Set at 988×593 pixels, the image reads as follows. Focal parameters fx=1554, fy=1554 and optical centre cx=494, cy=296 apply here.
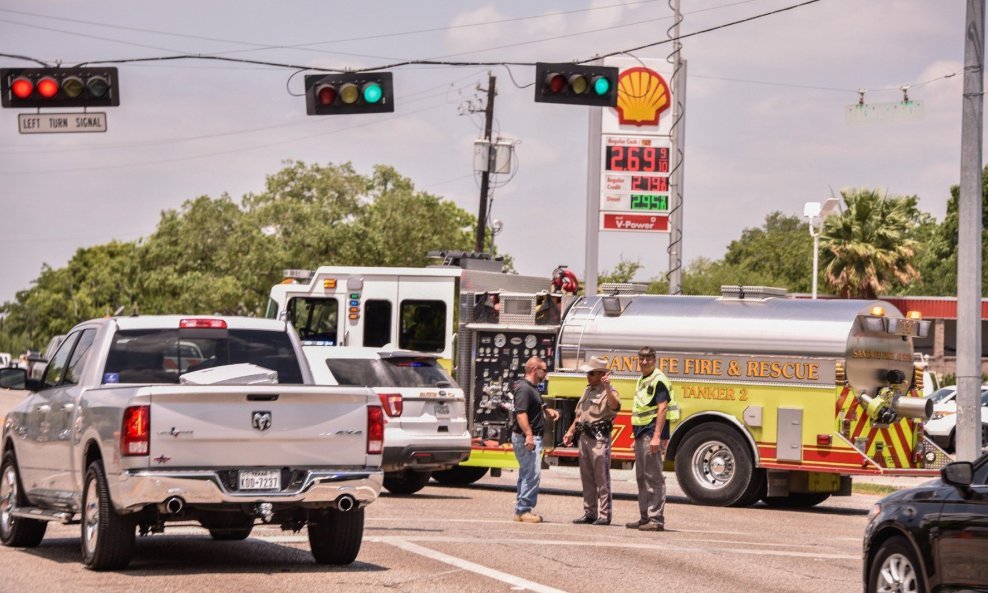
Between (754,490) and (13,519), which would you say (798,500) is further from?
(13,519)

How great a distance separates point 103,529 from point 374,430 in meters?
2.18

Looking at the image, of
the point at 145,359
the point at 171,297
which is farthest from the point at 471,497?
the point at 171,297

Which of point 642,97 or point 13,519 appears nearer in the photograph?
point 13,519

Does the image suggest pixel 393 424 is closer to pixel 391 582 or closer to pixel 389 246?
pixel 391 582

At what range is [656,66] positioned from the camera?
3203 centimetres

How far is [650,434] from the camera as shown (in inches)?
705

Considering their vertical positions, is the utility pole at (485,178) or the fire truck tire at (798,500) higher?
the utility pole at (485,178)

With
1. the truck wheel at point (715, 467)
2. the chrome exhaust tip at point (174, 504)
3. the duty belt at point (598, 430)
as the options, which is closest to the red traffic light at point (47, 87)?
the duty belt at point (598, 430)

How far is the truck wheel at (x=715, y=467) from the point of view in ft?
68.8

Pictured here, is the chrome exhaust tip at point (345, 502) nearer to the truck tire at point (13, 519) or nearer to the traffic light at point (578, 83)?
the truck tire at point (13, 519)

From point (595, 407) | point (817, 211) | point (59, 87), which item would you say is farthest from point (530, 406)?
point (817, 211)

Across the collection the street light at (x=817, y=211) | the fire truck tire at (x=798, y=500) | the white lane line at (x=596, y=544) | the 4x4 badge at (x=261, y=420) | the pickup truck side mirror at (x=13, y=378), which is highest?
the street light at (x=817, y=211)

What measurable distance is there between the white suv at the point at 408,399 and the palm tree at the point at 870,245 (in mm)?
38574

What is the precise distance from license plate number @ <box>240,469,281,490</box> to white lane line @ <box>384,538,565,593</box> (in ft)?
5.81
